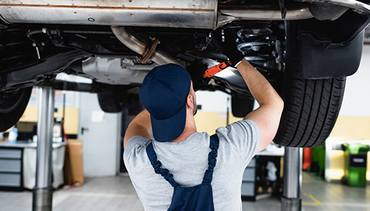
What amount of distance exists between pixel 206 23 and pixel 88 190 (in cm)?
440

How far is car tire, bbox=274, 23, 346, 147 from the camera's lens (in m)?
1.11

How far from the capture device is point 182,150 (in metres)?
0.75

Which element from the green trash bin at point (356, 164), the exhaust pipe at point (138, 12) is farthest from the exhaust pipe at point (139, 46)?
the green trash bin at point (356, 164)

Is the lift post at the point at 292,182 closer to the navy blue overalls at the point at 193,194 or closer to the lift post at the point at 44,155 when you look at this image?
the navy blue overalls at the point at 193,194

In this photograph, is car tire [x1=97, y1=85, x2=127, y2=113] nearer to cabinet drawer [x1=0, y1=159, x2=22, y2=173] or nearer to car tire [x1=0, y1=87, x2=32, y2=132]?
car tire [x1=0, y1=87, x2=32, y2=132]

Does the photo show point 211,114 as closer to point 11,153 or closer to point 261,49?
point 11,153

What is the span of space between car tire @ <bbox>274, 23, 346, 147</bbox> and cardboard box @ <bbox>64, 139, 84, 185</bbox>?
4335 mm

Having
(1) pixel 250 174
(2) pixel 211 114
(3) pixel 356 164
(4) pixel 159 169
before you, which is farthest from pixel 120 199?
(3) pixel 356 164

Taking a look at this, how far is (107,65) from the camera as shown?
1.69 metres

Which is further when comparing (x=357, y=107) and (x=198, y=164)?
(x=357, y=107)

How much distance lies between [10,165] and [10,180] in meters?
0.25

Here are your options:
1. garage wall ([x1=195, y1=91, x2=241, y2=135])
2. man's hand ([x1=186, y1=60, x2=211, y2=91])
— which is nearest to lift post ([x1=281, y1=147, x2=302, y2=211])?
man's hand ([x1=186, y1=60, x2=211, y2=91])

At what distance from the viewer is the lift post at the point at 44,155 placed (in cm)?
282

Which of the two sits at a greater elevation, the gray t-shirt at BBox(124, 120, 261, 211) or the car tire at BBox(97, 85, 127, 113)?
the car tire at BBox(97, 85, 127, 113)
